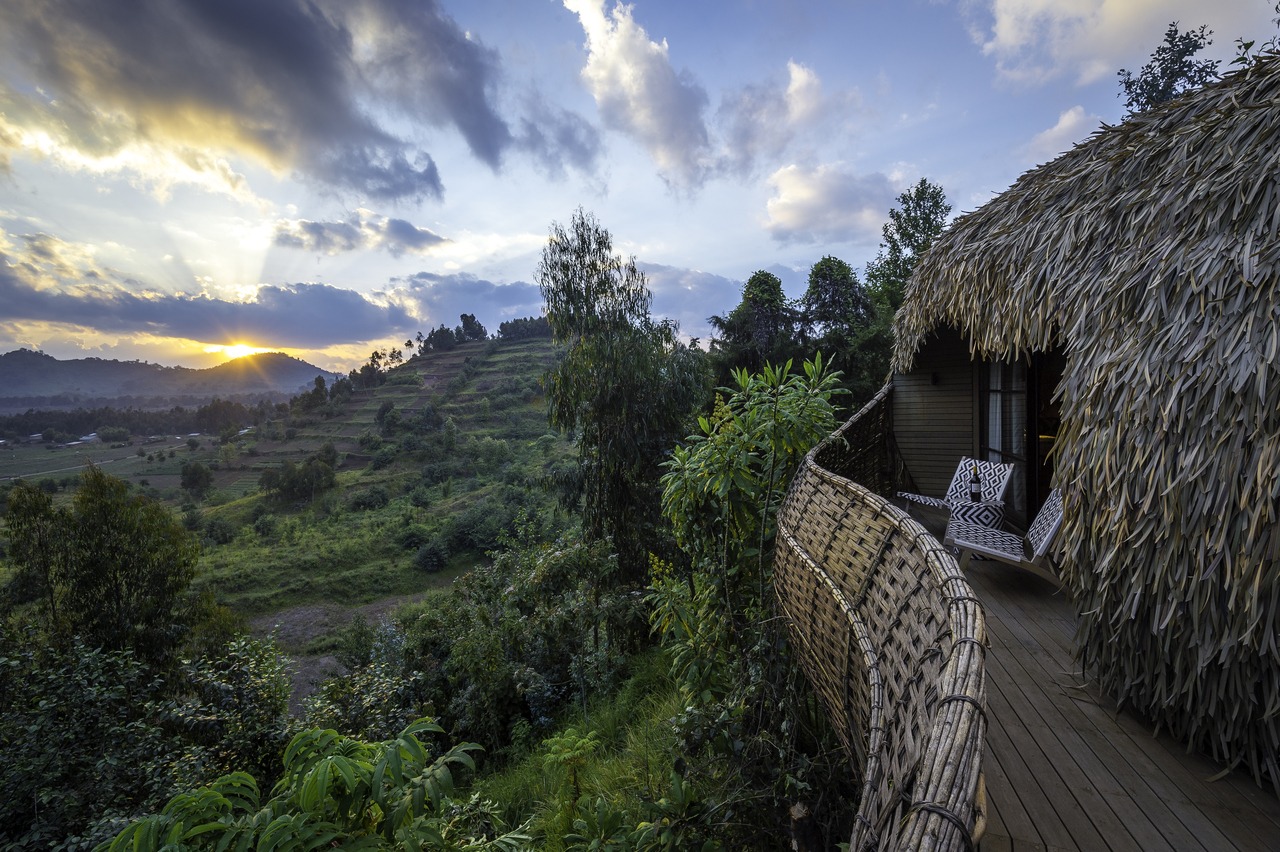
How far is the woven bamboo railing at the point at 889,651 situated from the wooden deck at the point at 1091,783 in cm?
54

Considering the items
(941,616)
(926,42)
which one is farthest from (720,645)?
(926,42)

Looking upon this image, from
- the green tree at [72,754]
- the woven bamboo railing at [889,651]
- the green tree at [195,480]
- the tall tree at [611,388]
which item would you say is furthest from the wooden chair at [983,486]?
the green tree at [195,480]

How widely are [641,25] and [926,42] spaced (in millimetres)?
5900

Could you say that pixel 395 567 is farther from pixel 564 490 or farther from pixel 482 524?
pixel 564 490

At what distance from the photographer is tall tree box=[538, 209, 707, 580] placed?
10602 mm

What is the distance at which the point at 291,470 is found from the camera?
140 ft

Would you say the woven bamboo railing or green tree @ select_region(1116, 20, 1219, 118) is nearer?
the woven bamboo railing

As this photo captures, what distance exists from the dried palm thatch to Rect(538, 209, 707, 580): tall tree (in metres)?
7.93

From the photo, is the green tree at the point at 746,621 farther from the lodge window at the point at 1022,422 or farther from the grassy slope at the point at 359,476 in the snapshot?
the grassy slope at the point at 359,476

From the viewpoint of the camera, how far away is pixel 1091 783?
1798 millimetres

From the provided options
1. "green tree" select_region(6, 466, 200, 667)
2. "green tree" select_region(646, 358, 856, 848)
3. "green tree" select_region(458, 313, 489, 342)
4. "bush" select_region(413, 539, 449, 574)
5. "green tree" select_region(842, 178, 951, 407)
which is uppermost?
"green tree" select_region(458, 313, 489, 342)

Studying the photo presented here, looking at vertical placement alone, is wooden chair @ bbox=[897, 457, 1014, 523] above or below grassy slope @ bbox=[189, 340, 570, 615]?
above

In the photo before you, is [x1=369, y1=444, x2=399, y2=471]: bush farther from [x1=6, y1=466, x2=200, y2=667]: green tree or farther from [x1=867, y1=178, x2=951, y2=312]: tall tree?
[x1=867, y1=178, x2=951, y2=312]: tall tree

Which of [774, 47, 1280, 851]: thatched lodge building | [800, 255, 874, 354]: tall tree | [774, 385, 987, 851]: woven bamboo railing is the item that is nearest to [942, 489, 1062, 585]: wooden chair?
[774, 47, 1280, 851]: thatched lodge building
